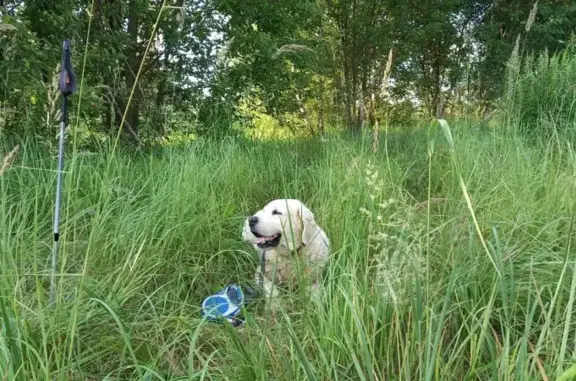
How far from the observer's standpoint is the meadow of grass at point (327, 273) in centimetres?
129

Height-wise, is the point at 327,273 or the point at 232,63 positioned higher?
the point at 232,63

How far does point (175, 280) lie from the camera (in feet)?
7.21

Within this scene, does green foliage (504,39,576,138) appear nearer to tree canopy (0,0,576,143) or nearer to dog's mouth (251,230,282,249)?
tree canopy (0,0,576,143)

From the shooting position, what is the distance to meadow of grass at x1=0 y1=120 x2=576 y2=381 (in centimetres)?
129

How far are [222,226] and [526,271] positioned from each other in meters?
1.67

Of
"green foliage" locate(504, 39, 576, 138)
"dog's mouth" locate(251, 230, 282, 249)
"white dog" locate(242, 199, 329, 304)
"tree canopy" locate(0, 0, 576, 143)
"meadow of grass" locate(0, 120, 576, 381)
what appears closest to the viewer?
"meadow of grass" locate(0, 120, 576, 381)

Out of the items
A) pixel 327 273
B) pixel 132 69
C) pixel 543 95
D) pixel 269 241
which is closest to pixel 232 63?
pixel 132 69

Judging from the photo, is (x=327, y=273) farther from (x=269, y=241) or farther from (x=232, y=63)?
(x=232, y=63)

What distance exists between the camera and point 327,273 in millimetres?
1897

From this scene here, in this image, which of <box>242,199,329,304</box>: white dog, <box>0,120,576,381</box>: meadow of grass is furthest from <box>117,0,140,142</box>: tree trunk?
<box>242,199,329,304</box>: white dog

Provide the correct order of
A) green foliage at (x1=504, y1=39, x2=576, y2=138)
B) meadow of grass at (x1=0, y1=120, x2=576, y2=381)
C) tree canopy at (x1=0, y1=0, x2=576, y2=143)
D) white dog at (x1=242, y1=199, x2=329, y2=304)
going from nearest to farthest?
meadow of grass at (x1=0, y1=120, x2=576, y2=381), white dog at (x1=242, y1=199, x2=329, y2=304), tree canopy at (x1=0, y1=0, x2=576, y2=143), green foliage at (x1=504, y1=39, x2=576, y2=138)

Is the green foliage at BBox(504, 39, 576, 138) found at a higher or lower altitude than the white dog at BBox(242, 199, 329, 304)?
higher

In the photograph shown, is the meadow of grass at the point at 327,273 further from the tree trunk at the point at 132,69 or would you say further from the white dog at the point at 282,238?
the tree trunk at the point at 132,69

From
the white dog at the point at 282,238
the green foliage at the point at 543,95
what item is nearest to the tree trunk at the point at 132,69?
the white dog at the point at 282,238
